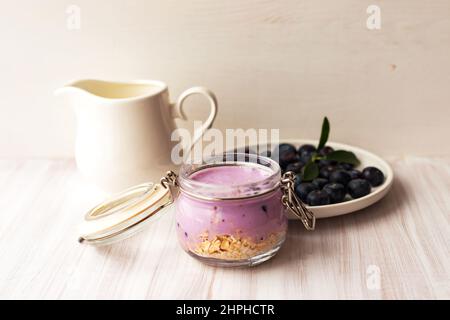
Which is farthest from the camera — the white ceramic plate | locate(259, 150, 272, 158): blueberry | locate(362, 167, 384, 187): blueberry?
locate(259, 150, 272, 158): blueberry

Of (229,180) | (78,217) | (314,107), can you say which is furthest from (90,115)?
(314,107)

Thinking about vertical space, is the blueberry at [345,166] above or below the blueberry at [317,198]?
above

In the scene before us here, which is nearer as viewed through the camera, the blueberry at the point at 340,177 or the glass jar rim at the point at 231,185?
the glass jar rim at the point at 231,185

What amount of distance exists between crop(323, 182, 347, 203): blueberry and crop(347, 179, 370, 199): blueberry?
0.05 feet

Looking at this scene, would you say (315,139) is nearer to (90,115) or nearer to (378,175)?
(378,175)

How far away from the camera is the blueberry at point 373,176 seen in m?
0.93

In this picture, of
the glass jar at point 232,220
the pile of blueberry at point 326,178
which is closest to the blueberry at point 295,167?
the pile of blueberry at point 326,178

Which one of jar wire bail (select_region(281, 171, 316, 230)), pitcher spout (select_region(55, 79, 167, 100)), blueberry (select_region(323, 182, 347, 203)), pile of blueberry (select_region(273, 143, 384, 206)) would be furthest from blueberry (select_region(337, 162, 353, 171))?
pitcher spout (select_region(55, 79, 167, 100))

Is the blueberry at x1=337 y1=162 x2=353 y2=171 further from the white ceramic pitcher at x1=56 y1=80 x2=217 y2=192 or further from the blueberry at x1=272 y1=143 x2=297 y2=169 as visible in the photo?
the white ceramic pitcher at x1=56 y1=80 x2=217 y2=192

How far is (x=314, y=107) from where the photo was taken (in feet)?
3.55

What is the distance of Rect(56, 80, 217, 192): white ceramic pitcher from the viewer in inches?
35.7

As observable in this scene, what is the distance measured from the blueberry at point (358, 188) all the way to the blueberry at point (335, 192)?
0.02 m

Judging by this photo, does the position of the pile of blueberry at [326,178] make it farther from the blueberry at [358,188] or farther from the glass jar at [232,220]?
the glass jar at [232,220]

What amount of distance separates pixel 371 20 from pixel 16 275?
2.29 feet
